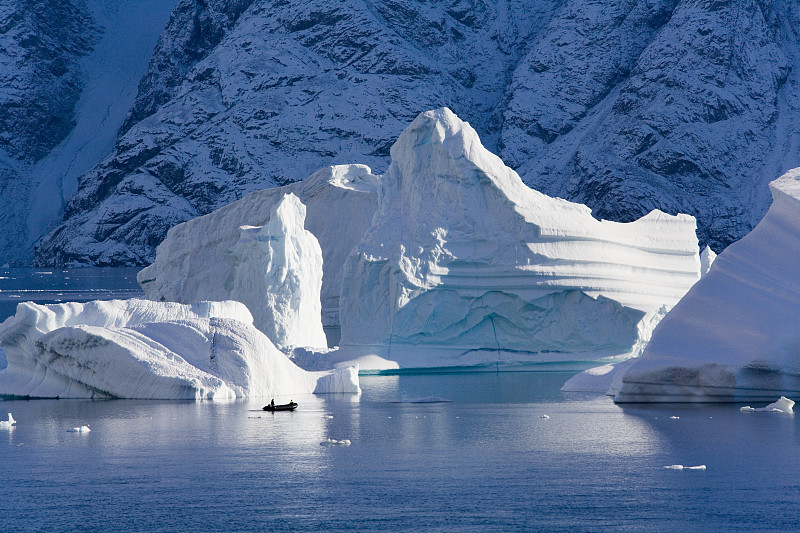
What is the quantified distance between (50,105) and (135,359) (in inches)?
5586

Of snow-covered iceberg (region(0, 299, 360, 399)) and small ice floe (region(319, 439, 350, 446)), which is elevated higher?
snow-covered iceberg (region(0, 299, 360, 399))

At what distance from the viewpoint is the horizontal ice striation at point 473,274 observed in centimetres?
2355

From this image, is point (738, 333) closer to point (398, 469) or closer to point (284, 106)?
point (398, 469)

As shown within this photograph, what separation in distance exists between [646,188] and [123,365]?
81.2 m

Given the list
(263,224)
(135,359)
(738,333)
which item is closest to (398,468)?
(738,333)

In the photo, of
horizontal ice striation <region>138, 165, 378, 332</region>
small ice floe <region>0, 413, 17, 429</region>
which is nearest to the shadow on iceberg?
small ice floe <region>0, 413, 17, 429</region>

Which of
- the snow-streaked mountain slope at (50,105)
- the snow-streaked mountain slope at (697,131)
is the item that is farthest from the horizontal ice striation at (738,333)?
the snow-streaked mountain slope at (50,105)

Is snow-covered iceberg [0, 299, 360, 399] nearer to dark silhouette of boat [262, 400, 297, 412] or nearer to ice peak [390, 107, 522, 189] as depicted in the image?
dark silhouette of boat [262, 400, 297, 412]

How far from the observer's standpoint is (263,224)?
3438 cm

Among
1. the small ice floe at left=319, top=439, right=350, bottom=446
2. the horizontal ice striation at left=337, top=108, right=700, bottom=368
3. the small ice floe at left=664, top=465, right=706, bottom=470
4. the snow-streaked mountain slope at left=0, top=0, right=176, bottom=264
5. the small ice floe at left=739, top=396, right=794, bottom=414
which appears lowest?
the small ice floe at left=664, top=465, right=706, bottom=470

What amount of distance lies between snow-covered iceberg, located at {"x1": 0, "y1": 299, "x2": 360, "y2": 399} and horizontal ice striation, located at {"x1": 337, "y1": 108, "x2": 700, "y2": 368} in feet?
18.9

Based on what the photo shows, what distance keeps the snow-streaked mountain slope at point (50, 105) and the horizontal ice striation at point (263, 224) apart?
10489 cm

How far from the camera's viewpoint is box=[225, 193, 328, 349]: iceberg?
2483cm

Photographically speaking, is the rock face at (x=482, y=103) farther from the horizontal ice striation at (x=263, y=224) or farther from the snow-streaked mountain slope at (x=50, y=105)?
the horizontal ice striation at (x=263, y=224)
